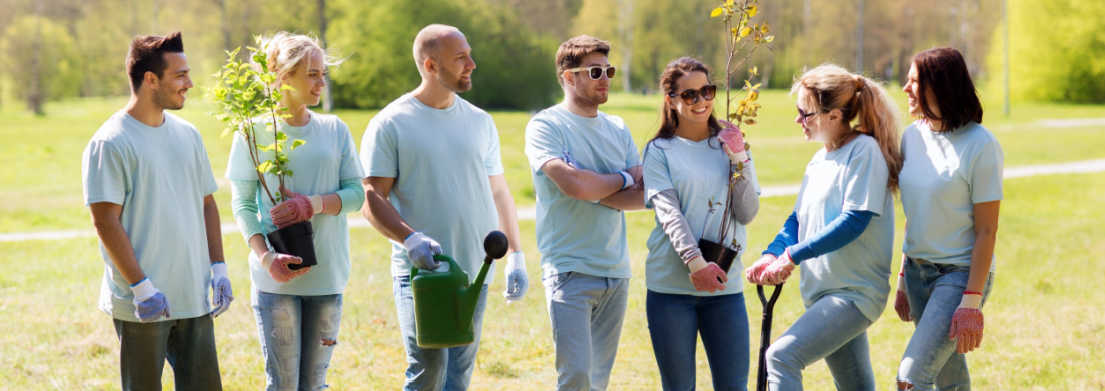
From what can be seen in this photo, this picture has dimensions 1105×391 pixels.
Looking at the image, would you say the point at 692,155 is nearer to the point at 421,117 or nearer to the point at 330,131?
the point at 421,117

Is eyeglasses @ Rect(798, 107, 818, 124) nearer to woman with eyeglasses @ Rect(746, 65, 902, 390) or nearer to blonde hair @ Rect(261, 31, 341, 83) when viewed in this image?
woman with eyeglasses @ Rect(746, 65, 902, 390)

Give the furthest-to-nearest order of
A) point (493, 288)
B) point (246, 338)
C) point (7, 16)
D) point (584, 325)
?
point (7, 16) < point (493, 288) < point (246, 338) < point (584, 325)

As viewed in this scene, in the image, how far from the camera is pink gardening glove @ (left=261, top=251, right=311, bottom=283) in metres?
4.10

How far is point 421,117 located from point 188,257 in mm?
1095

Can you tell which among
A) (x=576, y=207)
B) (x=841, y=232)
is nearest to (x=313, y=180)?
(x=576, y=207)

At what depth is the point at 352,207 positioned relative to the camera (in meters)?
4.36

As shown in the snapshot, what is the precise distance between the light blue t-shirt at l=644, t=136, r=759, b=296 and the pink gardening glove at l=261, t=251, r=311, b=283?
4.70 feet

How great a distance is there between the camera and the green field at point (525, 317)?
6723 mm

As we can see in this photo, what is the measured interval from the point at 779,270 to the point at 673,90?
0.87m

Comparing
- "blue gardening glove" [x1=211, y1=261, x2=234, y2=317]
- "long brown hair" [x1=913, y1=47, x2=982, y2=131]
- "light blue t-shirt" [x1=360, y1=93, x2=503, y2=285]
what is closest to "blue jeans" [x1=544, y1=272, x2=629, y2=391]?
"light blue t-shirt" [x1=360, y1=93, x2=503, y2=285]

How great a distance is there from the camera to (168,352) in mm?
4148

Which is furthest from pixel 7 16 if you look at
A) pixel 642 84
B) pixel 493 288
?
pixel 493 288

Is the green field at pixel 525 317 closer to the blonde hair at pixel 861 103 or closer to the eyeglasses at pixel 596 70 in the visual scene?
the eyeglasses at pixel 596 70

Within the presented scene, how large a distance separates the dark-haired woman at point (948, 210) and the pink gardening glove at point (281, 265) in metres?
2.43
